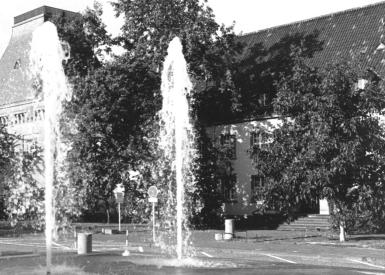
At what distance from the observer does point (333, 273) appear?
46.6 feet

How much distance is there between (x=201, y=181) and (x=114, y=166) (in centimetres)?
523

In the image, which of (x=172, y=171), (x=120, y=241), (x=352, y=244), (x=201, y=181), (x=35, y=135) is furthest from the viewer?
(x=35, y=135)

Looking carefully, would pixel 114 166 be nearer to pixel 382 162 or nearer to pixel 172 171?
pixel 172 171

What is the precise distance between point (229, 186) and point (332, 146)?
17331 mm

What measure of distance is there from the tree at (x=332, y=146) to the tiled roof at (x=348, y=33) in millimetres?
11718

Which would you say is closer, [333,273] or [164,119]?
[333,273]

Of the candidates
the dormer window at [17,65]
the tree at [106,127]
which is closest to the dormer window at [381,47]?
the tree at [106,127]

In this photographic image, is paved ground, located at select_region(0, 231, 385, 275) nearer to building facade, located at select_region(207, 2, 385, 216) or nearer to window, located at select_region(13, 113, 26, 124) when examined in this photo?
building facade, located at select_region(207, 2, 385, 216)

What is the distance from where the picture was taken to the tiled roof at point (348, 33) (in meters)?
39.2

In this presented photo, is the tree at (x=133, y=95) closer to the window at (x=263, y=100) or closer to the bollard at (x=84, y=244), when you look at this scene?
the window at (x=263, y=100)

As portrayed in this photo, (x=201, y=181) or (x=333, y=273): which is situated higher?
(x=201, y=181)

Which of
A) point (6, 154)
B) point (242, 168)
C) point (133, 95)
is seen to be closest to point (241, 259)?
point (133, 95)

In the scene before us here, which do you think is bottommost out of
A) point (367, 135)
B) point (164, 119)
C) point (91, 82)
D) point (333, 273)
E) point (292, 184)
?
point (333, 273)

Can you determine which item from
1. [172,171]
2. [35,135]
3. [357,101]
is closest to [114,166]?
[172,171]
